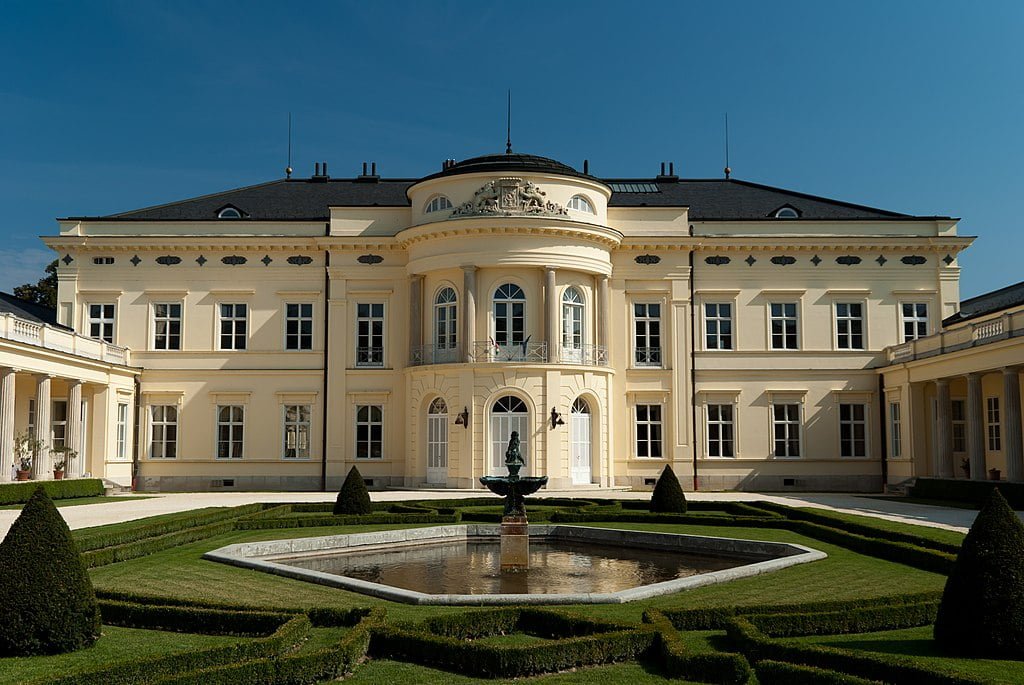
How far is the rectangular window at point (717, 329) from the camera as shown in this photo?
38.5 metres

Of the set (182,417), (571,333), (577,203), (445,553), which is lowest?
(445,553)

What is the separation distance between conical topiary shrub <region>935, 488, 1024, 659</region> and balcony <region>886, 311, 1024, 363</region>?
66.3ft

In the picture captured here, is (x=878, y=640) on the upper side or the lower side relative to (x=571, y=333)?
lower

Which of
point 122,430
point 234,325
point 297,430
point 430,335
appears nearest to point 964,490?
point 430,335

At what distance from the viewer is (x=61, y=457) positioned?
3441cm

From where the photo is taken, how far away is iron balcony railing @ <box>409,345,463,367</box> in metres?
36.0

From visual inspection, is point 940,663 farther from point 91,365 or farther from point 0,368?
point 91,365

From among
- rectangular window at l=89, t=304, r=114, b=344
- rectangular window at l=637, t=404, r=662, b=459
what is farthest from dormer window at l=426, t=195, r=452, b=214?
rectangular window at l=89, t=304, r=114, b=344

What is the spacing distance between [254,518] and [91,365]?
14713 mm

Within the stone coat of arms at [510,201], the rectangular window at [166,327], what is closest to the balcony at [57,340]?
the rectangular window at [166,327]

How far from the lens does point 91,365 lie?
34.3 meters

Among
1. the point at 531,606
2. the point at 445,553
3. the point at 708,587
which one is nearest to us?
the point at 531,606

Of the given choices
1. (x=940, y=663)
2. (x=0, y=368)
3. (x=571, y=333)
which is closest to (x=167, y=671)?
(x=940, y=663)

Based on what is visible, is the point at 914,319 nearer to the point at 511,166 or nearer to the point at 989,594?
the point at 511,166
